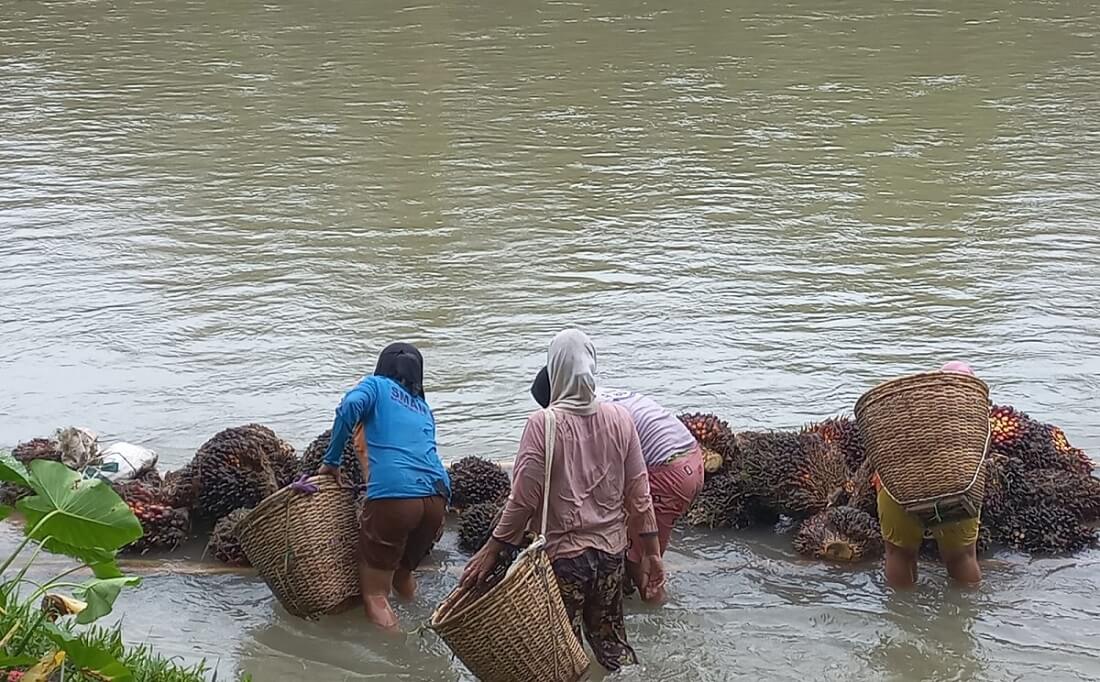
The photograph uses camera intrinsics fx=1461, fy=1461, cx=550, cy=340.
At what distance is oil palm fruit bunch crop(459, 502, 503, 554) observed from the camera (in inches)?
256

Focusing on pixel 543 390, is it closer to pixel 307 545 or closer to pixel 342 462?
pixel 307 545

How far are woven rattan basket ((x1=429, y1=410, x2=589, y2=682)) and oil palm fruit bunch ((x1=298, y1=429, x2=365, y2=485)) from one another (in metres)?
1.39

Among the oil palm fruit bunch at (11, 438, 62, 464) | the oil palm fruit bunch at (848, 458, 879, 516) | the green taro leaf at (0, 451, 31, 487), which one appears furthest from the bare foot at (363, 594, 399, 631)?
the oil palm fruit bunch at (848, 458, 879, 516)

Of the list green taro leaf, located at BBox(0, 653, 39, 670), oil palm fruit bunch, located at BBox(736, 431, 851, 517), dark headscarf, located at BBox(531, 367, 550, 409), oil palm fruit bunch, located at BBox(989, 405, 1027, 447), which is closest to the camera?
green taro leaf, located at BBox(0, 653, 39, 670)

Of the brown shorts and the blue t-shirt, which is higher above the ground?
the blue t-shirt

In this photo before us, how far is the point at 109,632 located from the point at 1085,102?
14.3 meters

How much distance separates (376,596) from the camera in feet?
19.3

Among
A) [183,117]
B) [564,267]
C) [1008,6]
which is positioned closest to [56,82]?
[183,117]

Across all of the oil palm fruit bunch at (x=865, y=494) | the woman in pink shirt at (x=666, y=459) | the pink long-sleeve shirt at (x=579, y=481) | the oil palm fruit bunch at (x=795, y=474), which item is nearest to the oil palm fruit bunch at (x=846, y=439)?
the oil palm fruit bunch at (x=795, y=474)

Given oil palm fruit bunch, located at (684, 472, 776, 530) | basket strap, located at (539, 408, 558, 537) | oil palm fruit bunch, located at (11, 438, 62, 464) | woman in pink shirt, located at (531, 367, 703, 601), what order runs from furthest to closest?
1. oil palm fruit bunch, located at (11, 438, 62, 464)
2. oil palm fruit bunch, located at (684, 472, 776, 530)
3. woman in pink shirt, located at (531, 367, 703, 601)
4. basket strap, located at (539, 408, 558, 537)

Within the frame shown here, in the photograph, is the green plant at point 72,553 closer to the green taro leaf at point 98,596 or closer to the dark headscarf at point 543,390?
the green taro leaf at point 98,596

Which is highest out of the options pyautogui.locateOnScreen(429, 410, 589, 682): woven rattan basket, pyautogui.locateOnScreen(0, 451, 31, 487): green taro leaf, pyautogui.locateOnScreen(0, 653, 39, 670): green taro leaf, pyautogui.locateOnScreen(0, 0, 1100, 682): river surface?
pyautogui.locateOnScreen(0, 451, 31, 487): green taro leaf

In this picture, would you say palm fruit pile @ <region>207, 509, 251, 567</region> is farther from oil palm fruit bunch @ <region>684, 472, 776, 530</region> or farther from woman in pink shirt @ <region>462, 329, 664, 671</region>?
oil palm fruit bunch @ <region>684, 472, 776, 530</region>

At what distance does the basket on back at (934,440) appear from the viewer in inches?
222
